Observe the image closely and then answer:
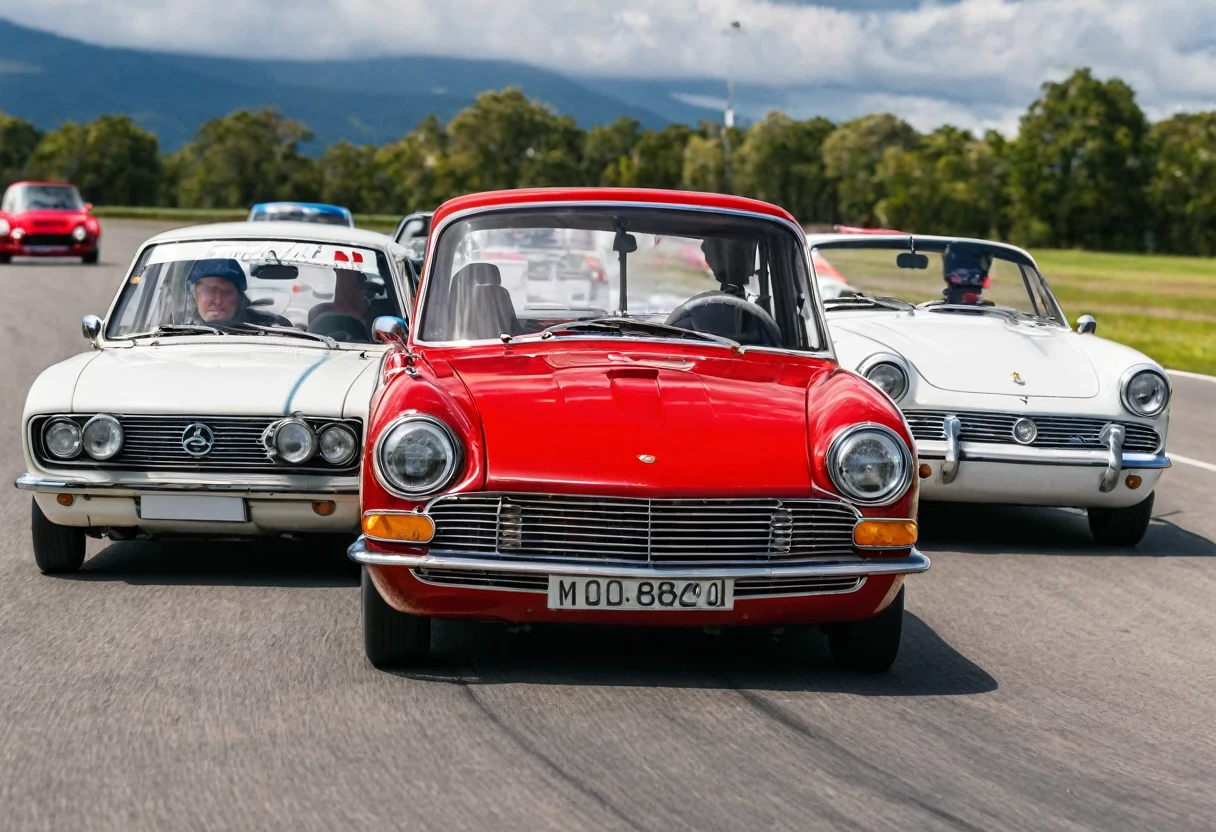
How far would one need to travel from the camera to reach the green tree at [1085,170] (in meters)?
110

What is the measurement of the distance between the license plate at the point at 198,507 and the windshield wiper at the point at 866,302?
180 inches

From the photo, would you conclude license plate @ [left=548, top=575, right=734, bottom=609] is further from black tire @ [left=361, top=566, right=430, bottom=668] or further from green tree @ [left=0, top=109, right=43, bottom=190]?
green tree @ [left=0, top=109, right=43, bottom=190]

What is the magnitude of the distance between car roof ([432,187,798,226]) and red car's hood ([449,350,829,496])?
0.88 metres

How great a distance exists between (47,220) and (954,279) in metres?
28.1

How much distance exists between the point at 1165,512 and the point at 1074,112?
108 meters

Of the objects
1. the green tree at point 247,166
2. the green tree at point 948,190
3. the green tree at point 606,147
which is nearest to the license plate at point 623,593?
the green tree at point 948,190

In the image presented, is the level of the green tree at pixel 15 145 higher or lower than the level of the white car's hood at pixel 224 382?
higher

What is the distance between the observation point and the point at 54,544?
7086 mm

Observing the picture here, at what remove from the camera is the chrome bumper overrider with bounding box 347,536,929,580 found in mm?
5188

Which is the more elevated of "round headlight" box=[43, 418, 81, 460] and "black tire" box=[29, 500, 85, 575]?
"round headlight" box=[43, 418, 81, 460]

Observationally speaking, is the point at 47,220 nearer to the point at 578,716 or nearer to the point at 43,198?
the point at 43,198

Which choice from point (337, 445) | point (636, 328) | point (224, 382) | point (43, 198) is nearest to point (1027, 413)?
point (636, 328)

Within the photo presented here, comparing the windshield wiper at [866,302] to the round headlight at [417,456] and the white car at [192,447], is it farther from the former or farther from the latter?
the round headlight at [417,456]

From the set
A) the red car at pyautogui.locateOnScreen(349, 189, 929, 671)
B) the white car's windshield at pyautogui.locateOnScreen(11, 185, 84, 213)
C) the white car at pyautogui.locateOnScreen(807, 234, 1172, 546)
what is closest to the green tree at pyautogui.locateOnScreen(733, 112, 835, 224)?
the white car's windshield at pyautogui.locateOnScreen(11, 185, 84, 213)
